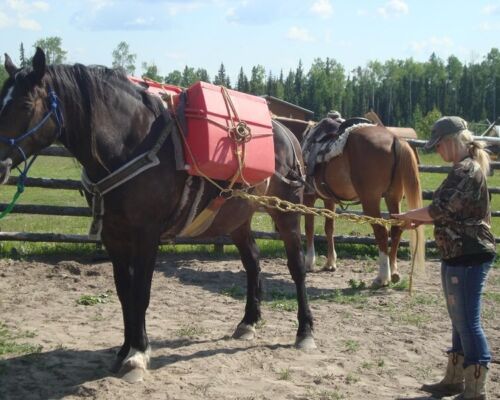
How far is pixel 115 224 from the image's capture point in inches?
169

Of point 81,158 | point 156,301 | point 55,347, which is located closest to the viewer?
point 81,158

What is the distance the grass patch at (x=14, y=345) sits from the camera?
4812 millimetres

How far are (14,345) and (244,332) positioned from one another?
1.82m

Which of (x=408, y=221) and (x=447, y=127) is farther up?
(x=447, y=127)

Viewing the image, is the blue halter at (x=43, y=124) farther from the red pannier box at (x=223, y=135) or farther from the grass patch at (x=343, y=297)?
the grass patch at (x=343, y=297)

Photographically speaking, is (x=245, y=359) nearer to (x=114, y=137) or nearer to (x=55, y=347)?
(x=55, y=347)

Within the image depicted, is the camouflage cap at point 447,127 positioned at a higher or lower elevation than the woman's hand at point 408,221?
Result: higher

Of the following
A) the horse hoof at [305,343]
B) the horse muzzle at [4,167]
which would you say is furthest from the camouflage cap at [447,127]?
the horse muzzle at [4,167]

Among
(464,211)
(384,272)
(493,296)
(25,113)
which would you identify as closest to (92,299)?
(25,113)

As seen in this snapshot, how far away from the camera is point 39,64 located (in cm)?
376

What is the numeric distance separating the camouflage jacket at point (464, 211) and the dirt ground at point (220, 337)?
1.06 m

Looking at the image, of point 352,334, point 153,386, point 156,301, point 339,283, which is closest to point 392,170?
point 339,283

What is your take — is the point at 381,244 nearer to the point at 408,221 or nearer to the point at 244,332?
the point at 244,332

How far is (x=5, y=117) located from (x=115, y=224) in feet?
3.26
